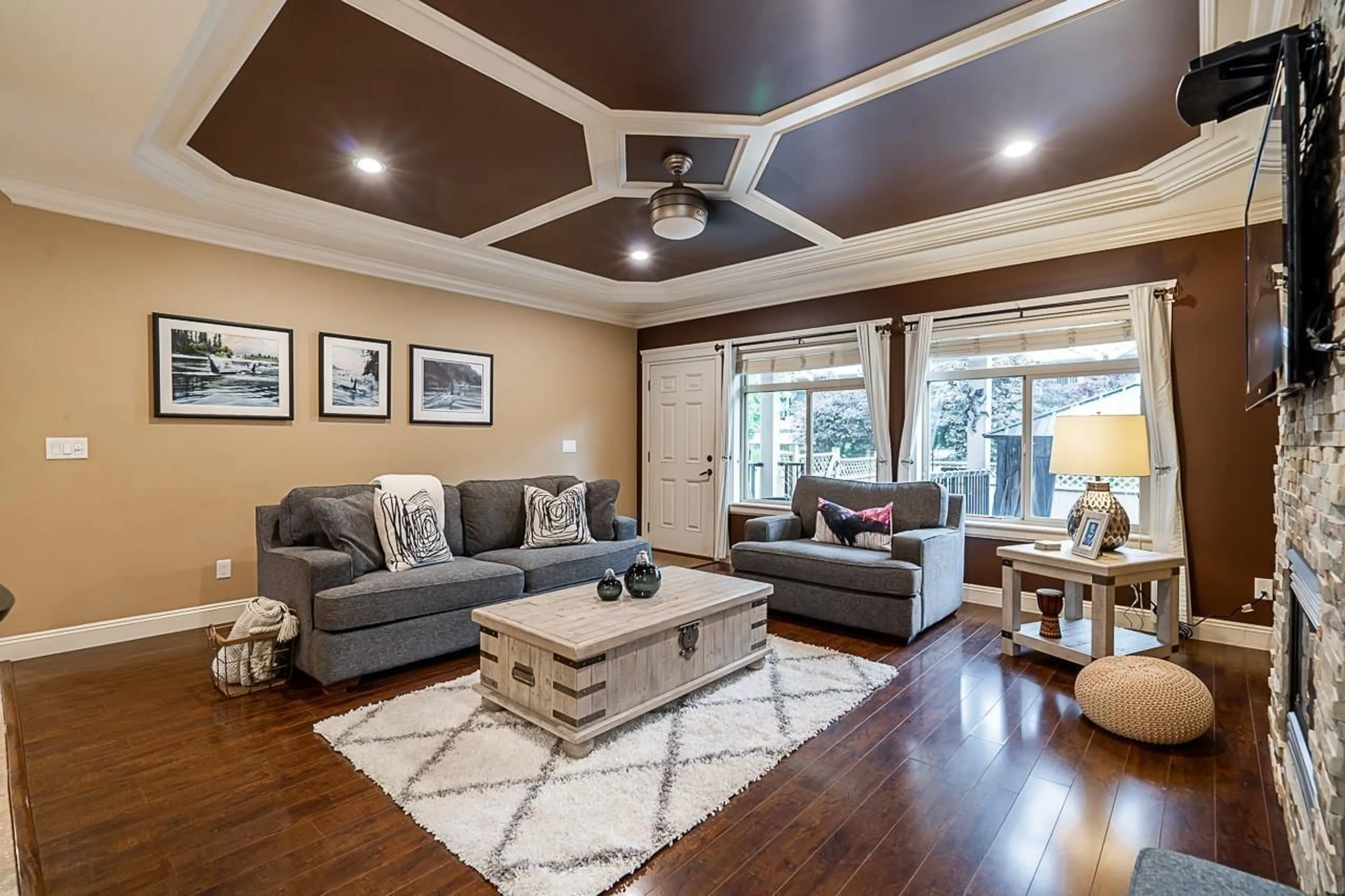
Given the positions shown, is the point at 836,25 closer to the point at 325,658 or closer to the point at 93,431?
the point at 325,658

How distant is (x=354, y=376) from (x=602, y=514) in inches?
82.5

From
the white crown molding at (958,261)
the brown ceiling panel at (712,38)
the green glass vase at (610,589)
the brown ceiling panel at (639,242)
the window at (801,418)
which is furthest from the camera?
the window at (801,418)

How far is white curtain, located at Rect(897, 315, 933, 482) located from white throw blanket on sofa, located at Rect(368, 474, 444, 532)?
11.1ft

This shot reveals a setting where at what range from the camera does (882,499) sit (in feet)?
14.4

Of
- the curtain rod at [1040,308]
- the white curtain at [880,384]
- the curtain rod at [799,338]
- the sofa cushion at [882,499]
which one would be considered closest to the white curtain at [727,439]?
the curtain rod at [799,338]

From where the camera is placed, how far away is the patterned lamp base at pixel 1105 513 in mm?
3342

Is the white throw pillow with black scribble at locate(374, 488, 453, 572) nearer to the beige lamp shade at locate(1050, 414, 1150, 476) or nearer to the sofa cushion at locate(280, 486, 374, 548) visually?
the sofa cushion at locate(280, 486, 374, 548)

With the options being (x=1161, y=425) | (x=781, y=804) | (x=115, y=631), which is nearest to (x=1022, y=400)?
(x=1161, y=425)

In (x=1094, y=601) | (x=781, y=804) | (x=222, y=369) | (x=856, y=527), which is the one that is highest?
(x=222, y=369)

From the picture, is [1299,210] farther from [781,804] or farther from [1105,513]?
[1105,513]

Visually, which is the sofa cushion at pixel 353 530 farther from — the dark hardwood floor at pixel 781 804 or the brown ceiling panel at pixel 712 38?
the brown ceiling panel at pixel 712 38

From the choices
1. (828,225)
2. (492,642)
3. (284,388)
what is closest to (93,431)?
(284,388)

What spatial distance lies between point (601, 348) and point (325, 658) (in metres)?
4.21

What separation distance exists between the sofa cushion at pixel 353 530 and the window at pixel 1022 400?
392 centimetres
